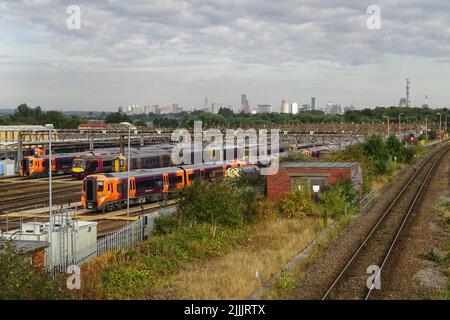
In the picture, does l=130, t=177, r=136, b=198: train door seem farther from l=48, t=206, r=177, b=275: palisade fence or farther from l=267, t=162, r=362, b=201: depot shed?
l=48, t=206, r=177, b=275: palisade fence

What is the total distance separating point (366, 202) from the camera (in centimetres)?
3488

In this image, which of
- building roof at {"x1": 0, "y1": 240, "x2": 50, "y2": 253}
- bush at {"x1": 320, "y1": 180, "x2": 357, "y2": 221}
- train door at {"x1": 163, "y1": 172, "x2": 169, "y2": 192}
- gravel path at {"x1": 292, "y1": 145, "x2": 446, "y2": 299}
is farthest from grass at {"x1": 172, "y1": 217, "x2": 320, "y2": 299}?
train door at {"x1": 163, "y1": 172, "x2": 169, "y2": 192}

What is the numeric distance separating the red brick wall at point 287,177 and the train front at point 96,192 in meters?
10.1

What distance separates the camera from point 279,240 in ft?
75.3

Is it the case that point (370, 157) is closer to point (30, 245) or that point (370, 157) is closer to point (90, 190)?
point (90, 190)

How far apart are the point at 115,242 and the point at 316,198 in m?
13.5

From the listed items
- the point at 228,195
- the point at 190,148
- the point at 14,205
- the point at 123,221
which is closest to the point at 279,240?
the point at 228,195

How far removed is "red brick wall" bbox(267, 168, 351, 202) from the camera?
104 feet

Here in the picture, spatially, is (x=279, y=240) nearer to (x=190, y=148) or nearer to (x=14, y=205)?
(x=14, y=205)

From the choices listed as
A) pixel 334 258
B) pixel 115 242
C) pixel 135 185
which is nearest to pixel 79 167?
pixel 135 185

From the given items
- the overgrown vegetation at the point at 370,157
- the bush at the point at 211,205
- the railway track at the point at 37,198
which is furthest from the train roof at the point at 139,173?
the overgrown vegetation at the point at 370,157

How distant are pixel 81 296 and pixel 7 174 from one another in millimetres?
51058

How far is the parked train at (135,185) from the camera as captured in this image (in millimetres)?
34188

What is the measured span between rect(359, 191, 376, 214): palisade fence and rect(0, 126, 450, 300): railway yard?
0.20 meters
